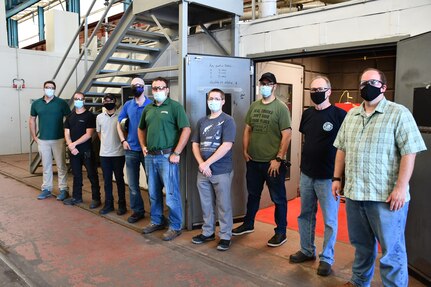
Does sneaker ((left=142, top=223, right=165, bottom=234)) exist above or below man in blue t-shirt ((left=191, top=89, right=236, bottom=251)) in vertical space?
below

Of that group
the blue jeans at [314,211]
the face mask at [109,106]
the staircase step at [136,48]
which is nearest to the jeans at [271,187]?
the blue jeans at [314,211]

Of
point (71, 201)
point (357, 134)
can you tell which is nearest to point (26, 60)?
point (71, 201)

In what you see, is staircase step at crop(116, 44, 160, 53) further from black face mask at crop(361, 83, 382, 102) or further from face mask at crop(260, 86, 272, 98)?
black face mask at crop(361, 83, 382, 102)

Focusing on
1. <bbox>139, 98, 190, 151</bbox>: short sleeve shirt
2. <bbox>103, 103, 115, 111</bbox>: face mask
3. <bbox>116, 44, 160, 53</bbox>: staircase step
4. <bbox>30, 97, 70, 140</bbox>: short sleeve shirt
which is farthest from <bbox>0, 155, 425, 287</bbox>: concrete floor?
<bbox>116, 44, 160, 53</bbox>: staircase step

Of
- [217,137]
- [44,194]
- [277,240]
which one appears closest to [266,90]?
[217,137]

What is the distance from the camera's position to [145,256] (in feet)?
10.6

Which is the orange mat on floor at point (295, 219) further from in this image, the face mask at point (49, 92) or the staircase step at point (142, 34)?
the face mask at point (49, 92)

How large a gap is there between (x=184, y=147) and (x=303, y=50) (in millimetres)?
1576

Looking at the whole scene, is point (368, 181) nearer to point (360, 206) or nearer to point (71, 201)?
point (360, 206)

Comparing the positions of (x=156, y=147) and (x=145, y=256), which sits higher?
(x=156, y=147)

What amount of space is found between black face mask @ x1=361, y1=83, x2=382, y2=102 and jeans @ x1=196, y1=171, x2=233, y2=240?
1562 millimetres

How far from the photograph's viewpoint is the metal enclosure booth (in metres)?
3.73

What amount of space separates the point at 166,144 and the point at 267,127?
101 cm

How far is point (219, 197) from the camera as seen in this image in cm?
339
